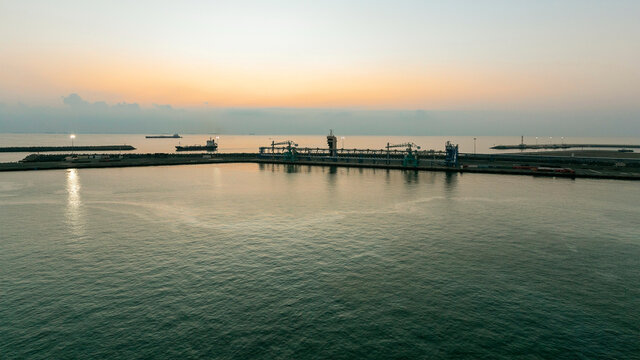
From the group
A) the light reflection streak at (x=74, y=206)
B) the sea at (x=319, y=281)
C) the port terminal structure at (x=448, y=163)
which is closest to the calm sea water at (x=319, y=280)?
the sea at (x=319, y=281)

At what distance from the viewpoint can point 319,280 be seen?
1190 inches

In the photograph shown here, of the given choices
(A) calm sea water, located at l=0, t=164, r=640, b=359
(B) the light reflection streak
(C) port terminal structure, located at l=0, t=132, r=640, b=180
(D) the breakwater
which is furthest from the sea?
(C) port terminal structure, located at l=0, t=132, r=640, b=180

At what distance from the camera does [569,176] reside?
99.2m

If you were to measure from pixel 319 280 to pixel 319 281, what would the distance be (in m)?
0.22

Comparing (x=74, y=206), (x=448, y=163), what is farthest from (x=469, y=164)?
(x=74, y=206)

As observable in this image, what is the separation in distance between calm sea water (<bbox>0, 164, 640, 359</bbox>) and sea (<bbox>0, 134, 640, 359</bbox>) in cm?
15

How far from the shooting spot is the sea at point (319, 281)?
2144 cm

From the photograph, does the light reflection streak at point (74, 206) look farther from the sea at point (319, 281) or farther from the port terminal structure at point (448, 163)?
the port terminal structure at point (448, 163)

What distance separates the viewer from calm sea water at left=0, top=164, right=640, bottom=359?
21.5 meters

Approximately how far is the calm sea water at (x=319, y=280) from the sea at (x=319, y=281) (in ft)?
0.48

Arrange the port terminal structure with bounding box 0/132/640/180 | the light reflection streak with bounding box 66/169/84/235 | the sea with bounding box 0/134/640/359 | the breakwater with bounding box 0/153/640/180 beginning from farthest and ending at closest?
the port terminal structure with bounding box 0/132/640/180, the breakwater with bounding box 0/153/640/180, the light reflection streak with bounding box 66/169/84/235, the sea with bounding box 0/134/640/359

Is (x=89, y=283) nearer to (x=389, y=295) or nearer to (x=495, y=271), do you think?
(x=389, y=295)

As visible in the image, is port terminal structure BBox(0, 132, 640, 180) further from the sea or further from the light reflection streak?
the sea

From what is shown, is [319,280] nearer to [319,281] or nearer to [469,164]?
[319,281]
